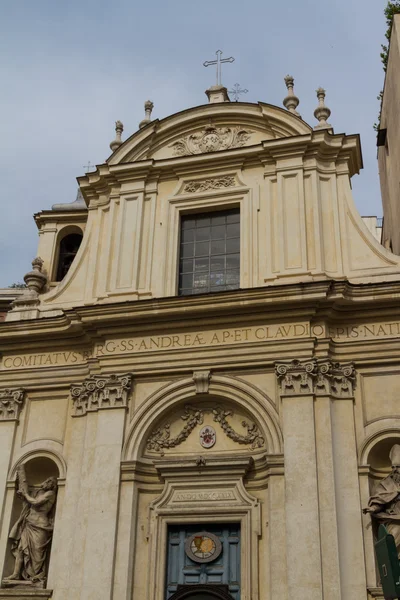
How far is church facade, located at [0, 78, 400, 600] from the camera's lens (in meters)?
11.4

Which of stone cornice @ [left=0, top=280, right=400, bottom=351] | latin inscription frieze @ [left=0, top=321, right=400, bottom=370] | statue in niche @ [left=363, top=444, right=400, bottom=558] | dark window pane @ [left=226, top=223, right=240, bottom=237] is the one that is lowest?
statue in niche @ [left=363, top=444, right=400, bottom=558]

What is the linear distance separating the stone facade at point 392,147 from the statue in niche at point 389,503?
5334 mm

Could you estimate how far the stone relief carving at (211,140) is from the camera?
15156 millimetres

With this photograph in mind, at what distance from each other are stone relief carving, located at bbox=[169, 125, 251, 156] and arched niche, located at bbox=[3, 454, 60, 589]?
6.86 metres

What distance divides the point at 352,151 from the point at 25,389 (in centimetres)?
781

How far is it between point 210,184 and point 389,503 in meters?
7.14

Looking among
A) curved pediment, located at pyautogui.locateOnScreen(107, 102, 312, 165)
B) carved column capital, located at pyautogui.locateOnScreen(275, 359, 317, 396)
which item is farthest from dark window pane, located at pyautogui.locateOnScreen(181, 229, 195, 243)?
carved column capital, located at pyautogui.locateOnScreen(275, 359, 317, 396)

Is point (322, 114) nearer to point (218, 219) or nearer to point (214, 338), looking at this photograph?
point (218, 219)

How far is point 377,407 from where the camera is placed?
11859 millimetres

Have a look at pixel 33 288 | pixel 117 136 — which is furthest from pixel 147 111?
pixel 33 288

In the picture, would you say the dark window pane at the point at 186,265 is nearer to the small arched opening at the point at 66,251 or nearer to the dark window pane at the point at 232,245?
the dark window pane at the point at 232,245

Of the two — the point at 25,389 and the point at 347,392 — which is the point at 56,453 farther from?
the point at 347,392

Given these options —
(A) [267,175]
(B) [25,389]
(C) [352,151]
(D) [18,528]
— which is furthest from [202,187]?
(D) [18,528]

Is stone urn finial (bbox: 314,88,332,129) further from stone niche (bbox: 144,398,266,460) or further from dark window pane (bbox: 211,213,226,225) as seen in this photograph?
stone niche (bbox: 144,398,266,460)
